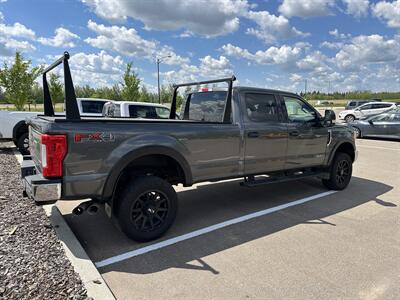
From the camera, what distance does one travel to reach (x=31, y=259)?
126 inches

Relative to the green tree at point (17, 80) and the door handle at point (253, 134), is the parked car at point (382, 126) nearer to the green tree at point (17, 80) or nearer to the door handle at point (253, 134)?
the door handle at point (253, 134)

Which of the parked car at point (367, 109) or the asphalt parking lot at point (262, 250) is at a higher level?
the parked car at point (367, 109)

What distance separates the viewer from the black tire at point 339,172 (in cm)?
615

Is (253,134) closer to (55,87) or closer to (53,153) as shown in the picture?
(53,153)

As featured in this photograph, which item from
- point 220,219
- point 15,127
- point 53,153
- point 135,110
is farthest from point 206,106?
point 15,127

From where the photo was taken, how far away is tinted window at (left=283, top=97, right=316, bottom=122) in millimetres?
5449

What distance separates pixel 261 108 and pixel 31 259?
3.71m

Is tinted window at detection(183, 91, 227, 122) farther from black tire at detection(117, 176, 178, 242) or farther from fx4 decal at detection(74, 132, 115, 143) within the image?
fx4 decal at detection(74, 132, 115, 143)

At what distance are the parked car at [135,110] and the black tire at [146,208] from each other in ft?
21.4

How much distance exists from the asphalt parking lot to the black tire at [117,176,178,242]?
16 cm

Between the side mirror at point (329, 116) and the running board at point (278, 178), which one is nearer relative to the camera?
the running board at point (278, 178)

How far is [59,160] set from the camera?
127 inches

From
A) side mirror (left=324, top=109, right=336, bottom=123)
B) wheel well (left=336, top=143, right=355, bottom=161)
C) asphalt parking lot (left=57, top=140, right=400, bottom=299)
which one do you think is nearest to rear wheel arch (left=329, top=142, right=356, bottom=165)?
wheel well (left=336, top=143, right=355, bottom=161)

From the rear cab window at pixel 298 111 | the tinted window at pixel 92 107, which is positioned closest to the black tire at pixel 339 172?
the rear cab window at pixel 298 111
